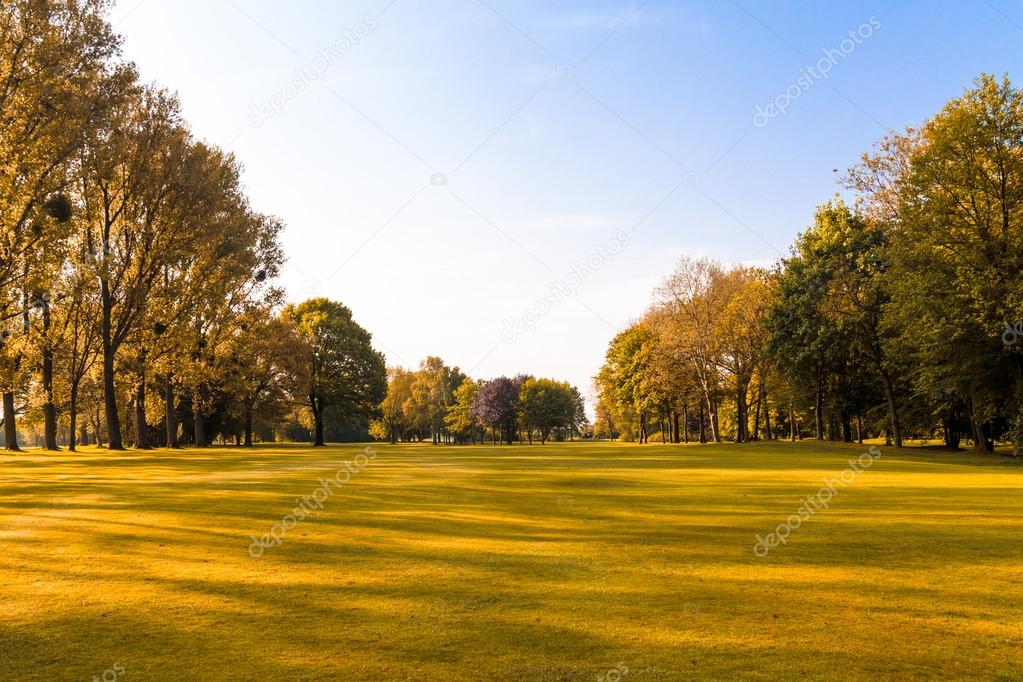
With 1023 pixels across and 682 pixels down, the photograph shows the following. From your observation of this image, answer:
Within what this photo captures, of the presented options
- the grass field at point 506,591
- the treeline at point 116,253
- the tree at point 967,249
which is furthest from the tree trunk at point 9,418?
the tree at point 967,249

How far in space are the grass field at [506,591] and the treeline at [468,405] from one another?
115 m

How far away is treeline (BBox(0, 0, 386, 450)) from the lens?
112 ft

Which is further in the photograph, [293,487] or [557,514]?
[293,487]

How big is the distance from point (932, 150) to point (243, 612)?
50934mm

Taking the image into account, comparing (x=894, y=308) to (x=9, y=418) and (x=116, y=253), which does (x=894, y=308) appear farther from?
(x=9, y=418)

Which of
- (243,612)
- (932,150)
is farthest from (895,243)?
(243,612)

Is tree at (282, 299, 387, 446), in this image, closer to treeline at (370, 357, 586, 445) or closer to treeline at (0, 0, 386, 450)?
treeline at (0, 0, 386, 450)

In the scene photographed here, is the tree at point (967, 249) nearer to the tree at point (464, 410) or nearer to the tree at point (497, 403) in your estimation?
the tree at point (497, 403)

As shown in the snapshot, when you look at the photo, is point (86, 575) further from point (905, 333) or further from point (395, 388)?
point (395, 388)

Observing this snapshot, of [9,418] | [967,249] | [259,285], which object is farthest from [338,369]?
[967,249]

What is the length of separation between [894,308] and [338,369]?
68055mm

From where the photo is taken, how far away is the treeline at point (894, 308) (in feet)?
141

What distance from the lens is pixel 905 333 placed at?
4672 cm

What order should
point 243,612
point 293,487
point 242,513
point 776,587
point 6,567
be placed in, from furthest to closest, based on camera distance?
1. point 293,487
2. point 242,513
3. point 6,567
4. point 776,587
5. point 243,612
